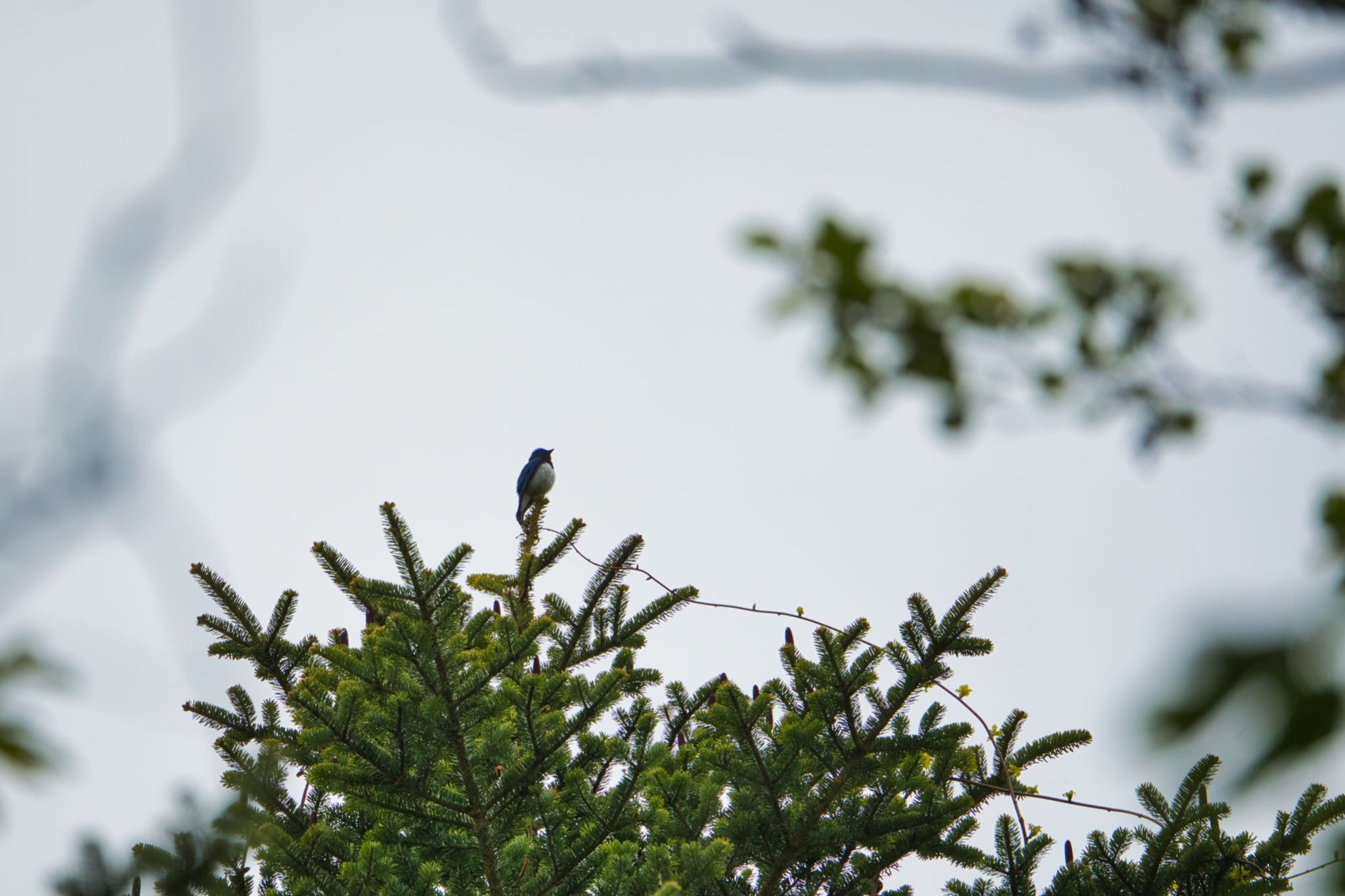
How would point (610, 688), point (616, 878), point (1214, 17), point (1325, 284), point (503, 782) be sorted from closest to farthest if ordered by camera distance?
point (1325, 284) → point (1214, 17) → point (616, 878) → point (503, 782) → point (610, 688)

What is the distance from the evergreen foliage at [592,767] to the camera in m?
4.07

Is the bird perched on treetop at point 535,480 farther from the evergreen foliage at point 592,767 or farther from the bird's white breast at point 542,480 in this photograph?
the evergreen foliage at point 592,767

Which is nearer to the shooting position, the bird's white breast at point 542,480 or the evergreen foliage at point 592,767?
the evergreen foliage at point 592,767

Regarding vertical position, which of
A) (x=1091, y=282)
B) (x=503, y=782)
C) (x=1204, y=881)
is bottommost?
(x=1091, y=282)

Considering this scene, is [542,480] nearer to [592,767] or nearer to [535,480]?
[535,480]

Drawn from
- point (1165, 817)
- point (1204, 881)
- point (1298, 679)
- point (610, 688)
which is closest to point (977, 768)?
point (1165, 817)

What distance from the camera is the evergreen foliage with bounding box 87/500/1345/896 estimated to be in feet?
13.4

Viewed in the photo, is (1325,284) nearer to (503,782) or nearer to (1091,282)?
(1091,282)

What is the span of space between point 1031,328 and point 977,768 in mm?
3667

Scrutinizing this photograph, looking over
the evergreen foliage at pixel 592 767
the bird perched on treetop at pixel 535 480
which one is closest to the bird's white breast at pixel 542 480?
the bird perched on treetop at pixel 535 480

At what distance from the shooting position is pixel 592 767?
489cm

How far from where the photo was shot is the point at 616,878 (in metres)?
3.67

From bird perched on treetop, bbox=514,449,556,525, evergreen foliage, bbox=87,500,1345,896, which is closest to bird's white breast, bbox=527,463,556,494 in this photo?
bird perched on treetop, bbox=514,449,556,525

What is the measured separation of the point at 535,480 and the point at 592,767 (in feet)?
18.9
